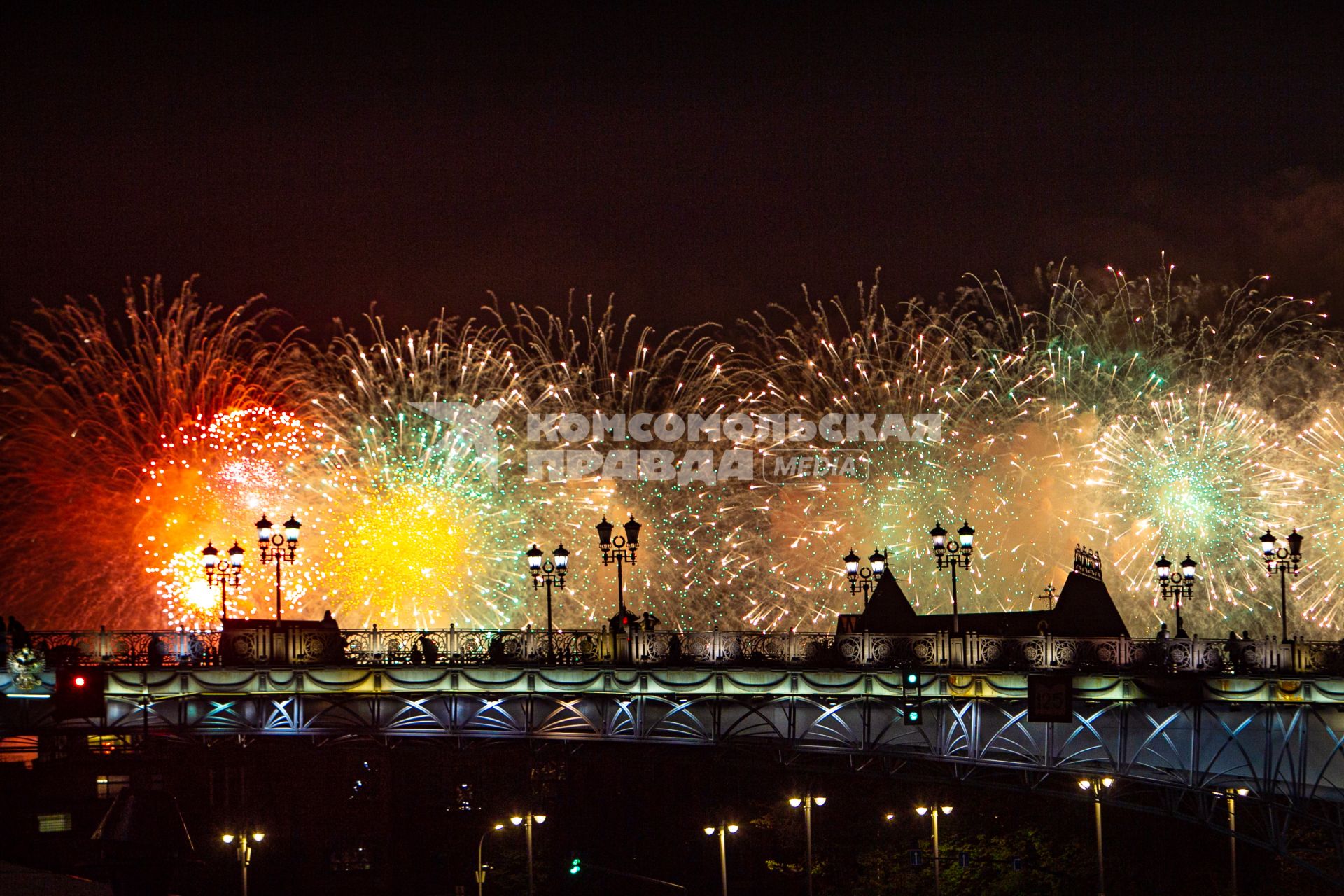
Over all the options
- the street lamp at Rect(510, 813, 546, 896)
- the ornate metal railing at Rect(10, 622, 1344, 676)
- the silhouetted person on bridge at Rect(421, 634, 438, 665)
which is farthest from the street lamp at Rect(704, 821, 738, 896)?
Answer: the silhouetted person on bridge at Rect(421, 634, 438, 665)

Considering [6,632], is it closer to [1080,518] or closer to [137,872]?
[137,872]

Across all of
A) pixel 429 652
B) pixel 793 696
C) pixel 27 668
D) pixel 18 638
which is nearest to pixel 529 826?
pixel 429 652

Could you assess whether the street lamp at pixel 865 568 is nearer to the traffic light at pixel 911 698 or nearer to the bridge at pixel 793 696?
the bridge at pixel 793 696

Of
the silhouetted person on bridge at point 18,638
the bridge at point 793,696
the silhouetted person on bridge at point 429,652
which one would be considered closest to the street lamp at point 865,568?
the bridge at point 793,696

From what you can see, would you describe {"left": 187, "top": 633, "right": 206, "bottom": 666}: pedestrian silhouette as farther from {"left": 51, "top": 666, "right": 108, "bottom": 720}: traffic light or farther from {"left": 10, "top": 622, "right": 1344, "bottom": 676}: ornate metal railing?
{"left": 51, "top": 666, "right": 108, "bottom": 720}: traffic light

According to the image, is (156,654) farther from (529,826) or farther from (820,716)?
(820,716)
